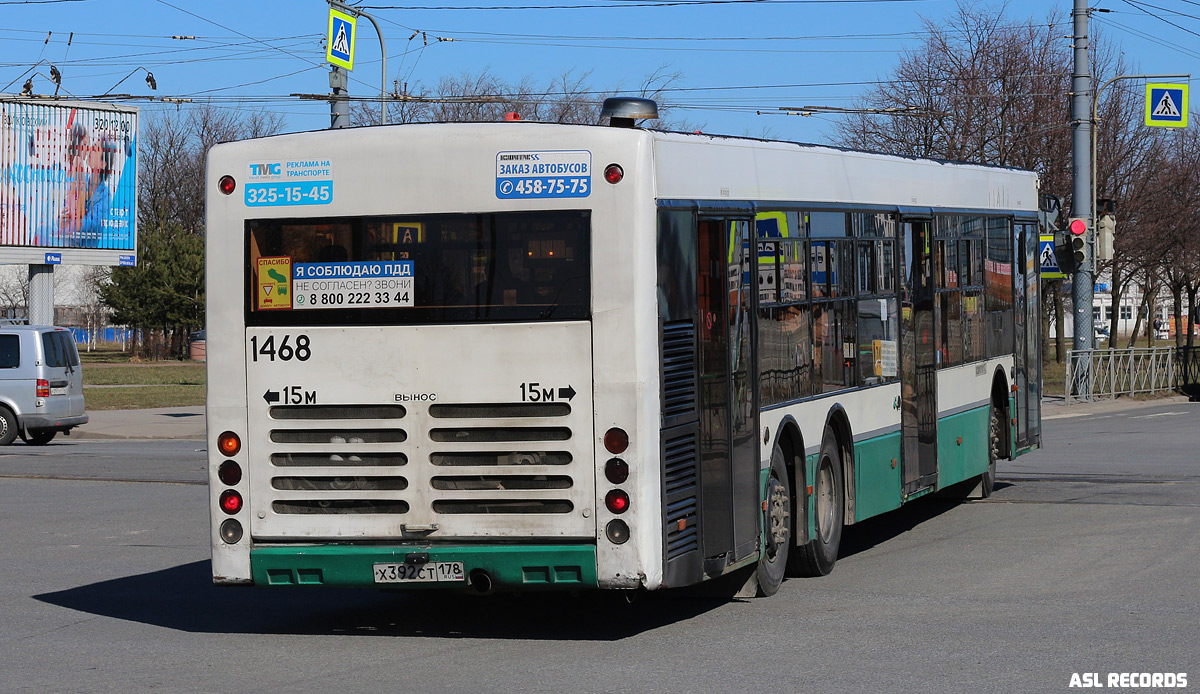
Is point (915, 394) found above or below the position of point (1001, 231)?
below

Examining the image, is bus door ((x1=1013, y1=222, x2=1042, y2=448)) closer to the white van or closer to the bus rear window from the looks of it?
the bus rear window

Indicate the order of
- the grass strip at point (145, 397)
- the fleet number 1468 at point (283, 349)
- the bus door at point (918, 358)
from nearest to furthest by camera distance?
the fleet number 1468 at point (283, 349) < the bus door at point (918, 358) < the grass strip at point (145, 397)

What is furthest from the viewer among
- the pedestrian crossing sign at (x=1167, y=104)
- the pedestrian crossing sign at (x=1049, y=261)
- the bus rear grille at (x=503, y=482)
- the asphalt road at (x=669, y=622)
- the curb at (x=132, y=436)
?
the pedestrian crossing sign at (x=1167, y=104)

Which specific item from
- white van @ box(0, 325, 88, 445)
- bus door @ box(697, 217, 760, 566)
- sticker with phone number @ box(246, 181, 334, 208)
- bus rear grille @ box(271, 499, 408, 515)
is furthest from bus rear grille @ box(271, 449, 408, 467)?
white van @ box(0, 325, 88, 445)

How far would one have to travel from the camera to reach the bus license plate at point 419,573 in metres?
8.63

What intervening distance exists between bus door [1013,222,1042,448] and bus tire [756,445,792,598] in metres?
6.36

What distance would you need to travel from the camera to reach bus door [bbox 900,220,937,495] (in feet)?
41.8

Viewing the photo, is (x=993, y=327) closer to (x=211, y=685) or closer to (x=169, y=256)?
(x=211, y=685)

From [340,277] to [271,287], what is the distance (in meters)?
0.41

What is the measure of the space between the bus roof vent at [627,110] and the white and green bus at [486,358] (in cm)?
2

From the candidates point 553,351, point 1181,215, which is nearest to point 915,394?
point 553,351

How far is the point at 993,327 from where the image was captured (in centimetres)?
1530

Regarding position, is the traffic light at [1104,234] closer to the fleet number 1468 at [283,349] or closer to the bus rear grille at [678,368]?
the bus rear grille at [678,368]

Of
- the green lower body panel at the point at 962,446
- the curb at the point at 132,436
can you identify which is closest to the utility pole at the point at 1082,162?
the curb at the point at 132,436
